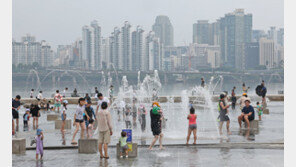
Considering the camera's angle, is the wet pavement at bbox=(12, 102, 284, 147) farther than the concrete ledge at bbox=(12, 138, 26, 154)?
Yes

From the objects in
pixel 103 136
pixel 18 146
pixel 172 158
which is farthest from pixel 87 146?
pixel 172 158

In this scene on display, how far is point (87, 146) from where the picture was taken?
14.5 meters

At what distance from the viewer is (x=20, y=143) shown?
1475 centimetres

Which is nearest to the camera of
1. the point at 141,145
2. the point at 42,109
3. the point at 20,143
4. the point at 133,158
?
the point at 133,158

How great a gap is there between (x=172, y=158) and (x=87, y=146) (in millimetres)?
2409

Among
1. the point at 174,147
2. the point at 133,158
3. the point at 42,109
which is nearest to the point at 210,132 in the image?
the point at 174,147

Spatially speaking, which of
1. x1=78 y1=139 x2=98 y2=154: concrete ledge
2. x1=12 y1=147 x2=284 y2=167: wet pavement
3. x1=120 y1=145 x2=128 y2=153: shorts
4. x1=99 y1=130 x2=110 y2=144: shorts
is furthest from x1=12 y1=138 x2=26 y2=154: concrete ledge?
x1=120 y1=145 x2=128 y2=153: shorts

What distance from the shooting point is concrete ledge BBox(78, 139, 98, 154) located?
14.5 metres

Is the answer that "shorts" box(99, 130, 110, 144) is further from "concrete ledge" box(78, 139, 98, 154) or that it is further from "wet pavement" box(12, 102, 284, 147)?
"wet pavement" box(12, 102, 284, 147)

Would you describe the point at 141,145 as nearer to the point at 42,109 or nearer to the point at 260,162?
the point at 260,162

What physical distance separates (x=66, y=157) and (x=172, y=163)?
284 centimetres

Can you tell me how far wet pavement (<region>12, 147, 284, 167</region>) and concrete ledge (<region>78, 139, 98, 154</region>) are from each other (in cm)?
23

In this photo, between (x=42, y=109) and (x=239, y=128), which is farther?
(x=42, y=109)

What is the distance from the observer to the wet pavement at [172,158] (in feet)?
41.7
